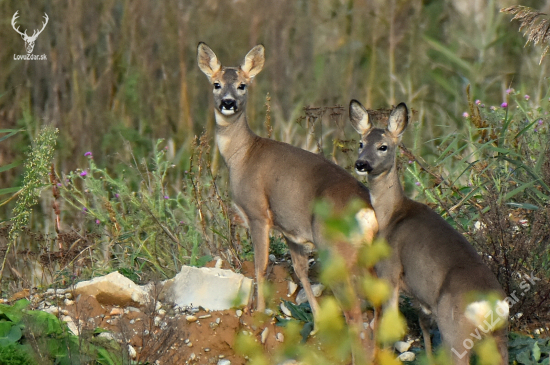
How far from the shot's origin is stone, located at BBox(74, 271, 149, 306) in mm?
5875

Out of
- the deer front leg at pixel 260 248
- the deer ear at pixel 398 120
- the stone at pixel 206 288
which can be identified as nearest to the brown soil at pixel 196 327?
the stone at pixel 206 288

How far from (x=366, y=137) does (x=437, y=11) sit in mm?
6049

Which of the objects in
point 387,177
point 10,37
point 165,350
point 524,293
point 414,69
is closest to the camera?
point 165,350

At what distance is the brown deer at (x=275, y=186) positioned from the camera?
18.5 feet

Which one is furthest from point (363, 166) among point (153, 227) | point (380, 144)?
point (153, 227)

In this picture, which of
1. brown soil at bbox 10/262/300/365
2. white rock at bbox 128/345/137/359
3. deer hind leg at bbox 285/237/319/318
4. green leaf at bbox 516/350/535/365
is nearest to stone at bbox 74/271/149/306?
brown soil at bbox 10/262/300/365

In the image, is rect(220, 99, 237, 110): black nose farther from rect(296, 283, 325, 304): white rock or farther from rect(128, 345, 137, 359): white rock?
rect(128, 345, 137, 359): white rock

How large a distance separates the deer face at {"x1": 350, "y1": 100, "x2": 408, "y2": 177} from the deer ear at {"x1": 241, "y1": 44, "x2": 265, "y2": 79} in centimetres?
144

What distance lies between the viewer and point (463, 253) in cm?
462

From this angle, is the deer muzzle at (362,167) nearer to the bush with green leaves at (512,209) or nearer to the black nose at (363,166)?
the black nose at (363,166)

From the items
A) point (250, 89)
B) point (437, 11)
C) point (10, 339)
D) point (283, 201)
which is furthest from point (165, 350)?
point (437, 11)

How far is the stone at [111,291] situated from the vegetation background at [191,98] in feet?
2.51

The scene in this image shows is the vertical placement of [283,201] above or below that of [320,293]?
above

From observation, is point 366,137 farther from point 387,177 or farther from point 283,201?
point 283,201
